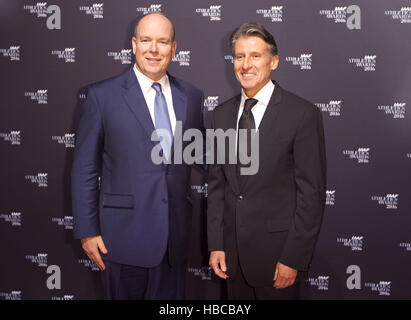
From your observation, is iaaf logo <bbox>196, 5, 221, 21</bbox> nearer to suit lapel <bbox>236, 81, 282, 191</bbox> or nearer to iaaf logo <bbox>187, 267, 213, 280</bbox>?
suit lapel <bbox>236, 81, 282, 191</bbox>

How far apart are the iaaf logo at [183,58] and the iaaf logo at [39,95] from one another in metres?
1.09

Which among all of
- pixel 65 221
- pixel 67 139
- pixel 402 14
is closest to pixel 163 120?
pixel 67 139

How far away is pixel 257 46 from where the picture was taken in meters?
1.97

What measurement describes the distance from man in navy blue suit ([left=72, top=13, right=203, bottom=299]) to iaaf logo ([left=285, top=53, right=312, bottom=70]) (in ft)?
3.44

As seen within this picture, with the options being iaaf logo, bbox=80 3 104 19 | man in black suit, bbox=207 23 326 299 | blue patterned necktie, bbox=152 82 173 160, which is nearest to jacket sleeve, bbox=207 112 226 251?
man in black suit, bbox=207 23 326 299

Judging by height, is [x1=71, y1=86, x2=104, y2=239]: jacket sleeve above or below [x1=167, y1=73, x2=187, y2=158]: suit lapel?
below

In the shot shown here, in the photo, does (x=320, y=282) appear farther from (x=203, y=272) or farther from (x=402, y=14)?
(x=402, y=14)

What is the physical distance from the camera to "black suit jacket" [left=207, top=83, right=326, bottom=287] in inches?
75.1

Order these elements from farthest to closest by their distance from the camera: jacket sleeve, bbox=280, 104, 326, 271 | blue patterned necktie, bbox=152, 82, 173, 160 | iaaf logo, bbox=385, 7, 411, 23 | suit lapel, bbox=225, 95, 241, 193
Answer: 1. iaaf logo, bbox=385, 7, 411, 23
2. blue patterned necktie, bbox=152, 82, 173, 160
3. suit lapel, bbox=225, 95, 241, 193
4. jacket sleeve, bbox=280, 104, 326, 271

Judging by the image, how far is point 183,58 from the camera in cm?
283

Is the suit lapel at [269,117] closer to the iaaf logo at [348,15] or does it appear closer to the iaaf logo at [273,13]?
the iaaf logo at [273,13]

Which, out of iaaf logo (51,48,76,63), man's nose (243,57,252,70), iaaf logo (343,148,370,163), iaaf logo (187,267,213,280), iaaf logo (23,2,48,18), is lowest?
iaaf logo (187,267,213,280)

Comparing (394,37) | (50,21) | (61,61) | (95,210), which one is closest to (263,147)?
(95,210)

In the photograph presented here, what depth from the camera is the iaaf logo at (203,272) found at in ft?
9.71
